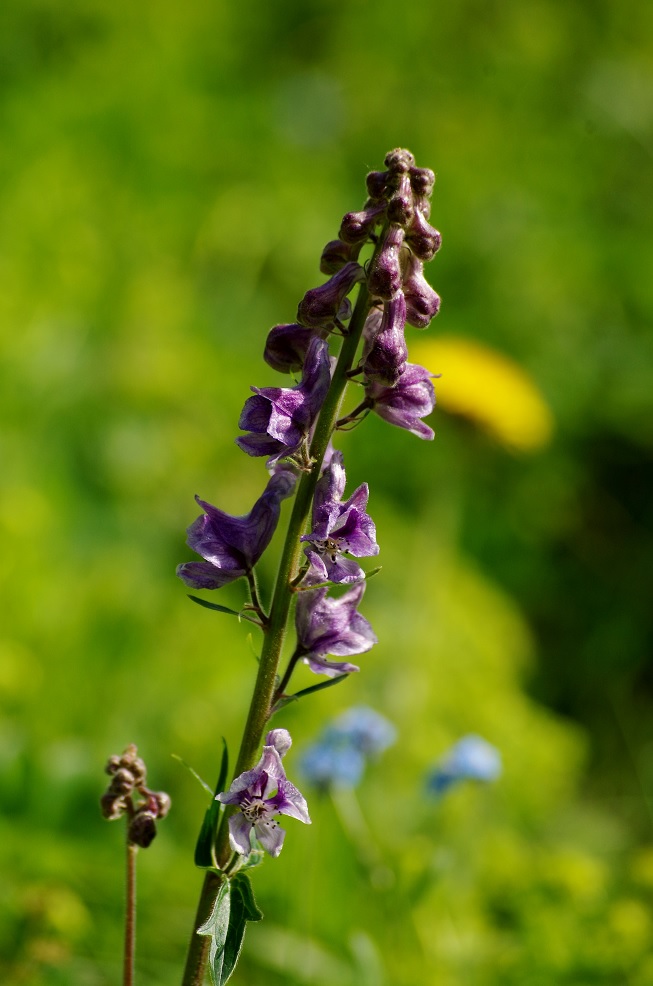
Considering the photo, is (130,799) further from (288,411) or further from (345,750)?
(345,750)

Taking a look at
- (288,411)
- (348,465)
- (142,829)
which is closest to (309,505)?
(288,411)

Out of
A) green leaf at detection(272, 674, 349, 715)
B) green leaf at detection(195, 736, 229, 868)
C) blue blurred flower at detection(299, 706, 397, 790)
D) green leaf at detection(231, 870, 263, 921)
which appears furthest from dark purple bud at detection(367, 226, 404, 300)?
blue blurred flower at detection(299, 706, 397, 790)

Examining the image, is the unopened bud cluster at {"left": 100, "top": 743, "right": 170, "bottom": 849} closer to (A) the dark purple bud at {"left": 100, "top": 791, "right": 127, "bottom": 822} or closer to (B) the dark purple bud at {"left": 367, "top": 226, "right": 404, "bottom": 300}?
(A) the dark purple bud at {"left": 100, "top": 791, "right": 127, "bottom": 822}

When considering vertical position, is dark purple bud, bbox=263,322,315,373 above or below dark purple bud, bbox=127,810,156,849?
above

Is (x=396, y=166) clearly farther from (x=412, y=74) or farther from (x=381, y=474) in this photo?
(x=412, y=74)

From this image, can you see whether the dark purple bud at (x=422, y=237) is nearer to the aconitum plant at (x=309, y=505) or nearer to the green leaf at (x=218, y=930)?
the aconitum plant at (x=309, y=505)

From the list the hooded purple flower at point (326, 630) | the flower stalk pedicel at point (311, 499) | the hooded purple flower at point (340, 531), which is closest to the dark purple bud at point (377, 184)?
the flower stalk pedicel at point (311, 499)

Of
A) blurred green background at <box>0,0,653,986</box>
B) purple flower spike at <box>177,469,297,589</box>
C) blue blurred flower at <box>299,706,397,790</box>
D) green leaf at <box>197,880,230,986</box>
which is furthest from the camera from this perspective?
blurred green background at <box>0,0,653,986</box>
